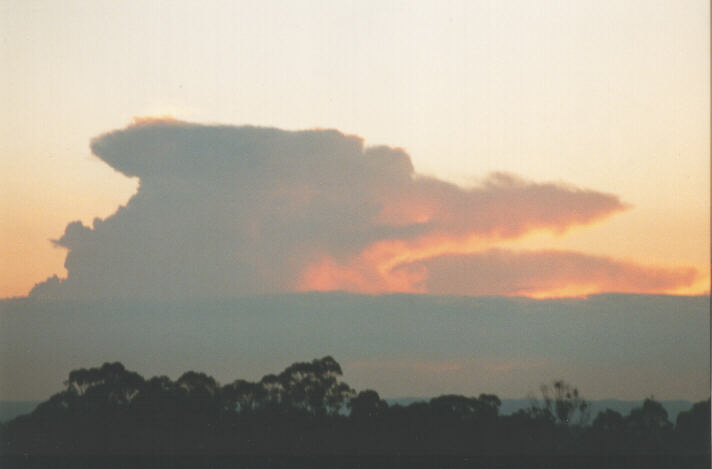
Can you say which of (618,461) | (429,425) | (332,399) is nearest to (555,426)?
(618,461)

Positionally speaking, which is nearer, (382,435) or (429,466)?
(429,466)

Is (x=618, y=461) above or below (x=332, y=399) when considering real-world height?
Result: below

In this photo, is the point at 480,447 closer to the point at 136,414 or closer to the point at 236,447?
the point at 236,447

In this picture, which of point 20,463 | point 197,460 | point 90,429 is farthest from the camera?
point 90,429

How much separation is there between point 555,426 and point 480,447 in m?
3.18

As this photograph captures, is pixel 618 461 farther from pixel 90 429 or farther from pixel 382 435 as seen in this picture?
pixel 90 429

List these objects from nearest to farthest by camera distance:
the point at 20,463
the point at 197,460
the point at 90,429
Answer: the point at 20,463
the point at 197,460
the point at 90,429

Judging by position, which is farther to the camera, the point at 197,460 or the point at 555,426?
the point at 555,426

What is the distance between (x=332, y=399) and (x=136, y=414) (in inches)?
257

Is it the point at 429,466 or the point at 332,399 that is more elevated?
the point at 332,399

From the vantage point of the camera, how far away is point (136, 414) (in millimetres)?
29359

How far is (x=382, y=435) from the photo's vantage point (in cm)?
2798

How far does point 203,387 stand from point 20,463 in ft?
21.4

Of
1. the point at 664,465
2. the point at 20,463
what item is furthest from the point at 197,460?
the point at 664,465
